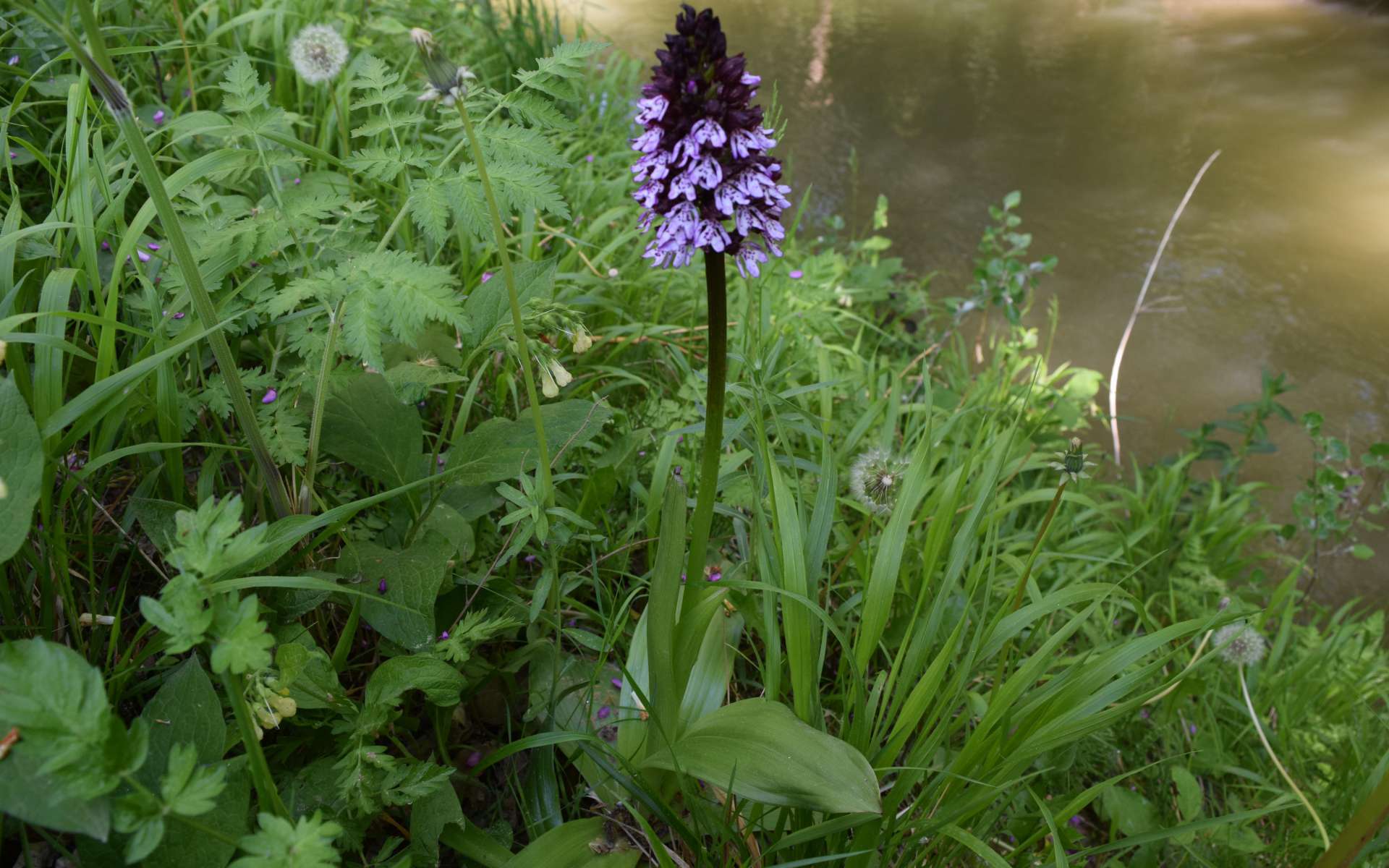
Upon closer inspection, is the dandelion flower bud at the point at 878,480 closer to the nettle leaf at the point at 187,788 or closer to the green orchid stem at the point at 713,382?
the green orchid stem at the point at 713,382

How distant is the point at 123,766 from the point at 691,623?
2.23ft

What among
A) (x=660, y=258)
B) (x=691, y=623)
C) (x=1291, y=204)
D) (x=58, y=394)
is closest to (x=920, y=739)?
(x=691, y=623)

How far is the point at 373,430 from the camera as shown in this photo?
145cm

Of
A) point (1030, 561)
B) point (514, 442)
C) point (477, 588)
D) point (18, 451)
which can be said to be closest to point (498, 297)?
point (514, 442)

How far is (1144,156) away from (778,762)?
483 cm

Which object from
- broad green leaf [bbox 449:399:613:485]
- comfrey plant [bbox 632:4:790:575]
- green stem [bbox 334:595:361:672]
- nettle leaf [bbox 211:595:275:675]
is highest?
comfrey plant [bbox 632:4:790:575]

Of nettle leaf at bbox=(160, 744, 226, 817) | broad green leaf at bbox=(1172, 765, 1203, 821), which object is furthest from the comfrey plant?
broad green leaf at bbox=(1172, 765, 1203, 821)

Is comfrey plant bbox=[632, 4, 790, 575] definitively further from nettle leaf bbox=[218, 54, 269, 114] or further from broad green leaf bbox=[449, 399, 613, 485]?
nettle leaf bbox=[218, 54, 269, 114]

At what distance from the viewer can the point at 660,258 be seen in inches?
44.7

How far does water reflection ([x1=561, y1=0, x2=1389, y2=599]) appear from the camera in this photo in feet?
11.7

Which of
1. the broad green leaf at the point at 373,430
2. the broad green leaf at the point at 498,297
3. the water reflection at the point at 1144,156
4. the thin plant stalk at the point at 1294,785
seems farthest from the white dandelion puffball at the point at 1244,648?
the broad green leaf at the point at 373,430

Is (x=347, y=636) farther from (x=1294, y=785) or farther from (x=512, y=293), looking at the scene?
(x=1294, y=785)

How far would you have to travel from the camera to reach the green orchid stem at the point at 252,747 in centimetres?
89

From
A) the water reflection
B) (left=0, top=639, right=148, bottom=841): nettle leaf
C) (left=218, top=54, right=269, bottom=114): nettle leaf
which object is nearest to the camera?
(left=0, top=639, right=148, bottom=841): nettle leaf
